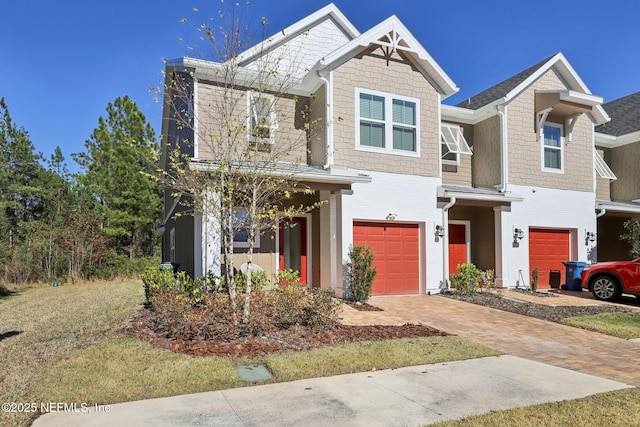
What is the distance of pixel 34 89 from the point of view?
1738 cm

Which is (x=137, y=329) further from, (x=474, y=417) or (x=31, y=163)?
(x=31, y=163)

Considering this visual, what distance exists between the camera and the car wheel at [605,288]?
41.7 ft

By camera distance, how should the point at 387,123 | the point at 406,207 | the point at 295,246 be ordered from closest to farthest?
the point at 387,123, the point at 406,207, the point at 295,246

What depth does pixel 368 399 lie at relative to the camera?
477 cm

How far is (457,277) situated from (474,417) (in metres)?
9.17

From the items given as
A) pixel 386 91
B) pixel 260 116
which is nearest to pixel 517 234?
pixel 386 91

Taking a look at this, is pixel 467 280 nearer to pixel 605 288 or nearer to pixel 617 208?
pixel 605 288

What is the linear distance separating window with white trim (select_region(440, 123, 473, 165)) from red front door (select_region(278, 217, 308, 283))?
555 cm

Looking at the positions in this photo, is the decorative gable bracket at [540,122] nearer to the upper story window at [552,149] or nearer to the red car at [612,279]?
the upper story window at [552,149]

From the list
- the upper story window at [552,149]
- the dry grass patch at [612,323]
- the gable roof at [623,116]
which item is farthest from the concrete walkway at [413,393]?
the gable roof at [623,116]

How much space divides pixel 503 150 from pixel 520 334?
822 cm

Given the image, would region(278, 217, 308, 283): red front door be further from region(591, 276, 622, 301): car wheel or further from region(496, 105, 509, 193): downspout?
region(591, 276, 622, 301): car wheel

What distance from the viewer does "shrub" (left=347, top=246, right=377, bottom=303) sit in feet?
36.3

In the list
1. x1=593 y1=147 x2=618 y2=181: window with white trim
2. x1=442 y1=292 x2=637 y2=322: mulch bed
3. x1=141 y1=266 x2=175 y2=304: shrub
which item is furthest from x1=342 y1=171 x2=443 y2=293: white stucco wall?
x1=593 y1=147 x2=618 y2=181: window with white trim
